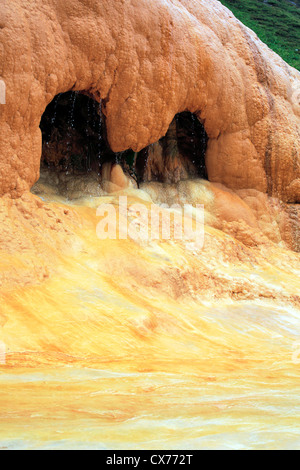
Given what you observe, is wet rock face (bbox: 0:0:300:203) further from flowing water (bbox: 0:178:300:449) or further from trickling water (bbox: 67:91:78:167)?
flowing water (bbox: 0:178:300:449)

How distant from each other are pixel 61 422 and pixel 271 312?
4.16 meters

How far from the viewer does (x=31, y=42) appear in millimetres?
5598

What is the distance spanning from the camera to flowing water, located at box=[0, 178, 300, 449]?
6.98 feet

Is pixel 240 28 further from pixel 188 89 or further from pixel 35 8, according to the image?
pixel 35 8

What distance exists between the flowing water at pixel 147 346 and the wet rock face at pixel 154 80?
102 cm

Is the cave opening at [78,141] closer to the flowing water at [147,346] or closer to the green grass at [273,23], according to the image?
the flowing water at [147,346]

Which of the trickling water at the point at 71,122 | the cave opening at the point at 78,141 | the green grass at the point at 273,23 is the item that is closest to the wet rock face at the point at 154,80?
the cave opening at the point at 78,141

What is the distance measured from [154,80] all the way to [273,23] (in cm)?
1349

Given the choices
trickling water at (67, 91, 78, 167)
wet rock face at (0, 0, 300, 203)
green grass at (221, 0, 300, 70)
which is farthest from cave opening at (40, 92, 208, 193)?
green grass at (221, 0, 300, 70)

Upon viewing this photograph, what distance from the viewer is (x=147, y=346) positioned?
4270mm

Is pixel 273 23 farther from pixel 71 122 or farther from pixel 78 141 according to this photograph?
pixel 78 141

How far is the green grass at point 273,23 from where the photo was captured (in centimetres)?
1783
